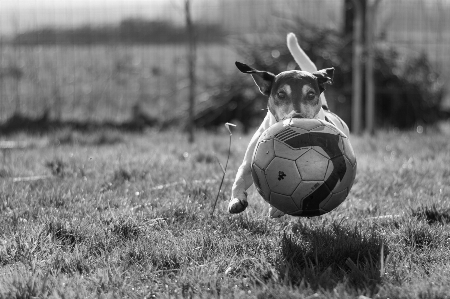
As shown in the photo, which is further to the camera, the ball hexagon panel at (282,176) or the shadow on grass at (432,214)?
the shadow on grass at (432,214)

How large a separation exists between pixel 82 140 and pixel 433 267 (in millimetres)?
5424

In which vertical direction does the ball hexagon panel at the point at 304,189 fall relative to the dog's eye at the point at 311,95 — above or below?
below

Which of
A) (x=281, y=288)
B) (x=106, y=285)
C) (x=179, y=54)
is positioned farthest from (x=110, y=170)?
(x=179, y=54)

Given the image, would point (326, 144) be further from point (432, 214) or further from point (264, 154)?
point (432, 214)

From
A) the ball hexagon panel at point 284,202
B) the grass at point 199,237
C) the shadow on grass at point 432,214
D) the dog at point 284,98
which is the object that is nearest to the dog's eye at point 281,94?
the dog at point 284,98

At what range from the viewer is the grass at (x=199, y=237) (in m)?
2.91

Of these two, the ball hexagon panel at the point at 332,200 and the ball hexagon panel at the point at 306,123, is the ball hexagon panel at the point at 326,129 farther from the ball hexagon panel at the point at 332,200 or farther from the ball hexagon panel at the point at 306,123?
the ball hexagon panel at the point at 332,200

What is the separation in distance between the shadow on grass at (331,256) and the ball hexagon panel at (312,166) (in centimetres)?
42

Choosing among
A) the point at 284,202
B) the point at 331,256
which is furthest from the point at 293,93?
the point at 331,256

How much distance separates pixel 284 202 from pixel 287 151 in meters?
0.29

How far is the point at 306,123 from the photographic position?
133 inches

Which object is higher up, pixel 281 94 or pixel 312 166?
pixel 281 94

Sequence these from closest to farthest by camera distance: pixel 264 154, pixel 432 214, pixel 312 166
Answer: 1. pixel 312 166
2. pixel 264 154
3. pixel 432 214

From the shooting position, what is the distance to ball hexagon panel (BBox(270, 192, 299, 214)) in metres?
3.30
